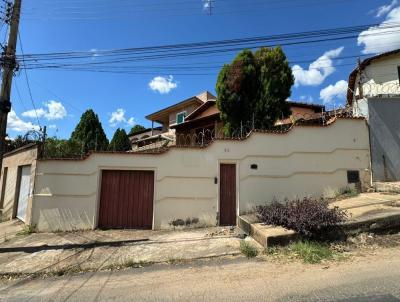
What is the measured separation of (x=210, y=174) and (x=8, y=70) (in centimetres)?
694

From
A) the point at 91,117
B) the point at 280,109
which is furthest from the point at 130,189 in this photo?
the point at 91,117

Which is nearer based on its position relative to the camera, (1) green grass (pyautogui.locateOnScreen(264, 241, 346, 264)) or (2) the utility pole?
(1) green grass (pyautogui.locateOnScreen(264, 241, 346, 264))

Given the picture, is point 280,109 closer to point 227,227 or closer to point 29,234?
point 227,227

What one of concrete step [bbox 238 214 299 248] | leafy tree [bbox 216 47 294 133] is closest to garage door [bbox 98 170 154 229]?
concrete step [bbox 238 214 299 248]

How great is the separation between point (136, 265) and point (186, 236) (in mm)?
2646

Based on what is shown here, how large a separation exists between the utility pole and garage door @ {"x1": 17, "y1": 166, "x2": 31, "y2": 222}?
4061 mm

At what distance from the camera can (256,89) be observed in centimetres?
1536

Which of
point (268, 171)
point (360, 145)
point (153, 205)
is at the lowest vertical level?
point (153, 205)

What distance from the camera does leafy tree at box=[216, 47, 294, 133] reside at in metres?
14.8

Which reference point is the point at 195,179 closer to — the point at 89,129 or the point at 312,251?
the point at 312,251

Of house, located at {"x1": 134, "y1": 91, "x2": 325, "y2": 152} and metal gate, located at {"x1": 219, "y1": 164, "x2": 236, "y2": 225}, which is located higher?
house, located at {"x1": 134, "y1": 91, "x2": 325, "y2": 152}

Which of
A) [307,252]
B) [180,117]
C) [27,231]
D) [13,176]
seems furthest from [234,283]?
[180,117]

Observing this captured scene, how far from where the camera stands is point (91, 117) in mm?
25125

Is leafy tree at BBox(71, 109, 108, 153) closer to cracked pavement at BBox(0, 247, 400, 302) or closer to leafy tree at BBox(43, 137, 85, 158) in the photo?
leafy tree at BBox(43, 137, 85, 158)
